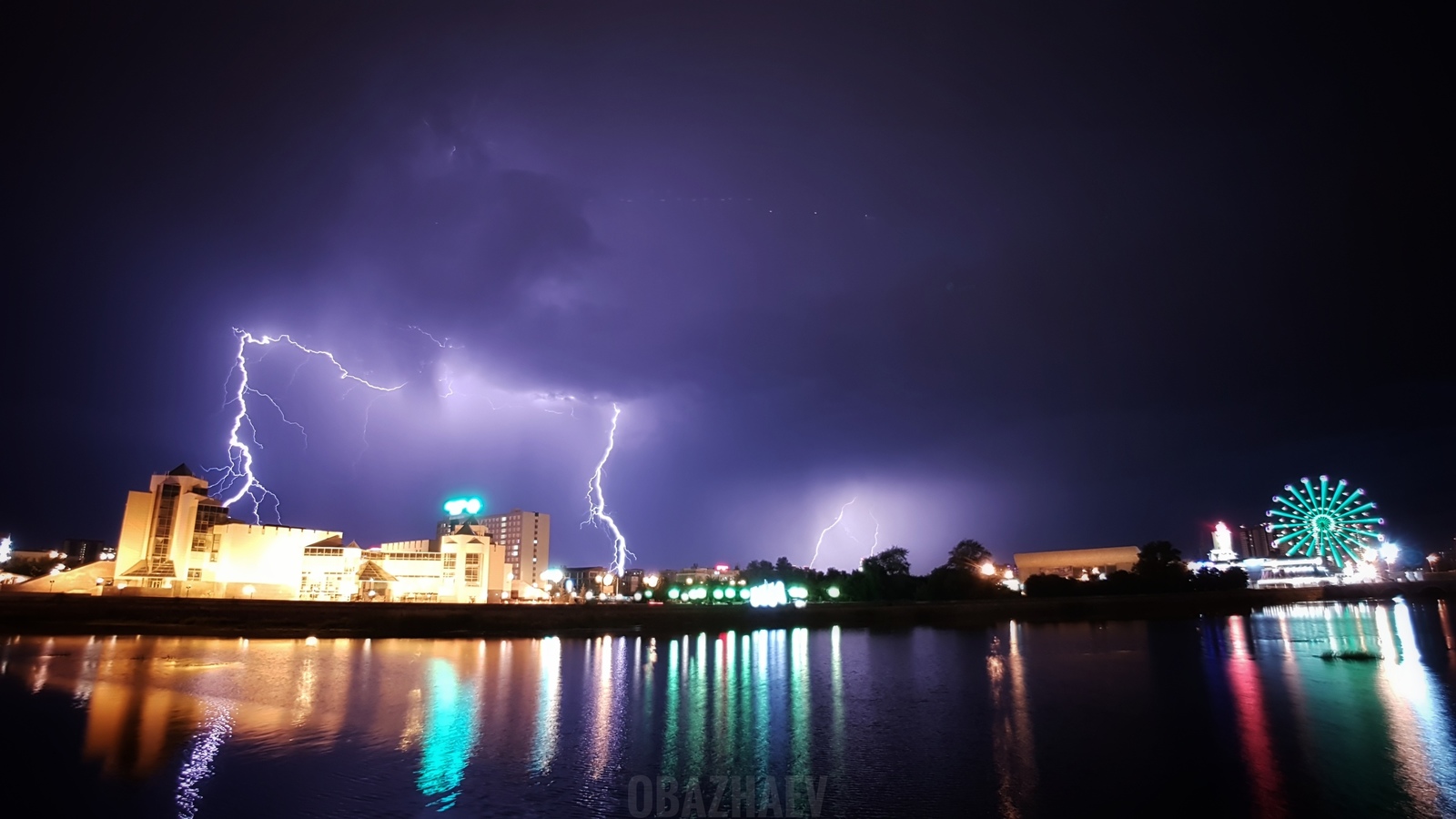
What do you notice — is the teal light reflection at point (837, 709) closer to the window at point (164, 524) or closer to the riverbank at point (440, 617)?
the riverbank at point (440, 617)

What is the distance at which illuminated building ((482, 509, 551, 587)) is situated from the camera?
527 ft

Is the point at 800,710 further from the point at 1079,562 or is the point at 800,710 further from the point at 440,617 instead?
the point at 1079,562

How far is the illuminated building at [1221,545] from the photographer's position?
165988 millimetres

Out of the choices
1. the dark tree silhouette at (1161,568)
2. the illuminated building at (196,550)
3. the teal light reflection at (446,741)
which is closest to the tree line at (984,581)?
the dark tree silhouette at (1161,568)

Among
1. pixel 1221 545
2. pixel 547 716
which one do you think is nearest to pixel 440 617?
pixel 547 716

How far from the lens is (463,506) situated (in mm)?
99125

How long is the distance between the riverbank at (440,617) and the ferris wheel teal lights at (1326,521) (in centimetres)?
2181

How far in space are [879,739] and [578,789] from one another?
935 centimetres

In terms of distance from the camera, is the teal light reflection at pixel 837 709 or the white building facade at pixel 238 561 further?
the white building facade at pixel 238 561

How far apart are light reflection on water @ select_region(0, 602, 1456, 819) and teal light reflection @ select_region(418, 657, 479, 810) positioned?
103mm

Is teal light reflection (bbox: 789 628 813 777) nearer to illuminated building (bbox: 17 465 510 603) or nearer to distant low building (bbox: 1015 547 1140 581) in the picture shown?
A: illuminated building (bbox: 17 465 510 603)

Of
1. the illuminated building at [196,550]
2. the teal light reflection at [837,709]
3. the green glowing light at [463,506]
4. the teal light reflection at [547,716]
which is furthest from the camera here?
→ the green glowing light at [463,506]

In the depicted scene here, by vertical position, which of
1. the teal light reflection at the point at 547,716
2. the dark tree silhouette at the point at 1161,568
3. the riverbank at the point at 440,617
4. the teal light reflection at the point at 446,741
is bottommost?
the teal light reflection at the point at 547,716

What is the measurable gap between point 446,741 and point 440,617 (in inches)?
1945
